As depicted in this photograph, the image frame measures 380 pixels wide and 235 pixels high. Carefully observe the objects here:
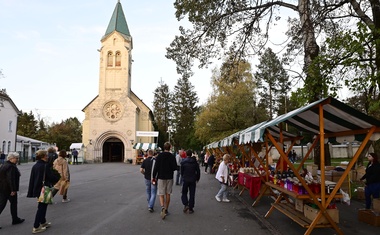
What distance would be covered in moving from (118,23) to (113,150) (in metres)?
21.4

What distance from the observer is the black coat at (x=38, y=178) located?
262 inches

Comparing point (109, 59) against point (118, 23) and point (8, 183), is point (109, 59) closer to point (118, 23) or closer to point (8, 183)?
point (118, 23)

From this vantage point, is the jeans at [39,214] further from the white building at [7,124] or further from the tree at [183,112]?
the tree at [183,112]

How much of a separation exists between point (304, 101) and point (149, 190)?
220 inches

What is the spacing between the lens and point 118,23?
4931 cm

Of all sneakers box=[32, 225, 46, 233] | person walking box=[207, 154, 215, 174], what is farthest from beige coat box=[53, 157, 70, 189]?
person walking box=[207, 154, 215, 174]

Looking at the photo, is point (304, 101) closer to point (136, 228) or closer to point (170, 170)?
point (170, 170)

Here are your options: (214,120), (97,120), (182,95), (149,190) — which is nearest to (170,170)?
(149,190)

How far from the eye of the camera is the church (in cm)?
4469

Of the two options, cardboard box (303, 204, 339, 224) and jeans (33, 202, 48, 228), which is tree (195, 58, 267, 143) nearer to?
cardboard box (303, 204, 339, 224)

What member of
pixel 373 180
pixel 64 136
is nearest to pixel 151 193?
pixel 373 180

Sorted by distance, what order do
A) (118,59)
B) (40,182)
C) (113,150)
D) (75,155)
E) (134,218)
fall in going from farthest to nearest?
(113,150) → (118,59) → (75,155) → (134,218) → (40,182)

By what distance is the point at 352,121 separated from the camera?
21.3 feet

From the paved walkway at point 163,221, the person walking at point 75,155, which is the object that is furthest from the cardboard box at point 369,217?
the person walking at point 75,155
